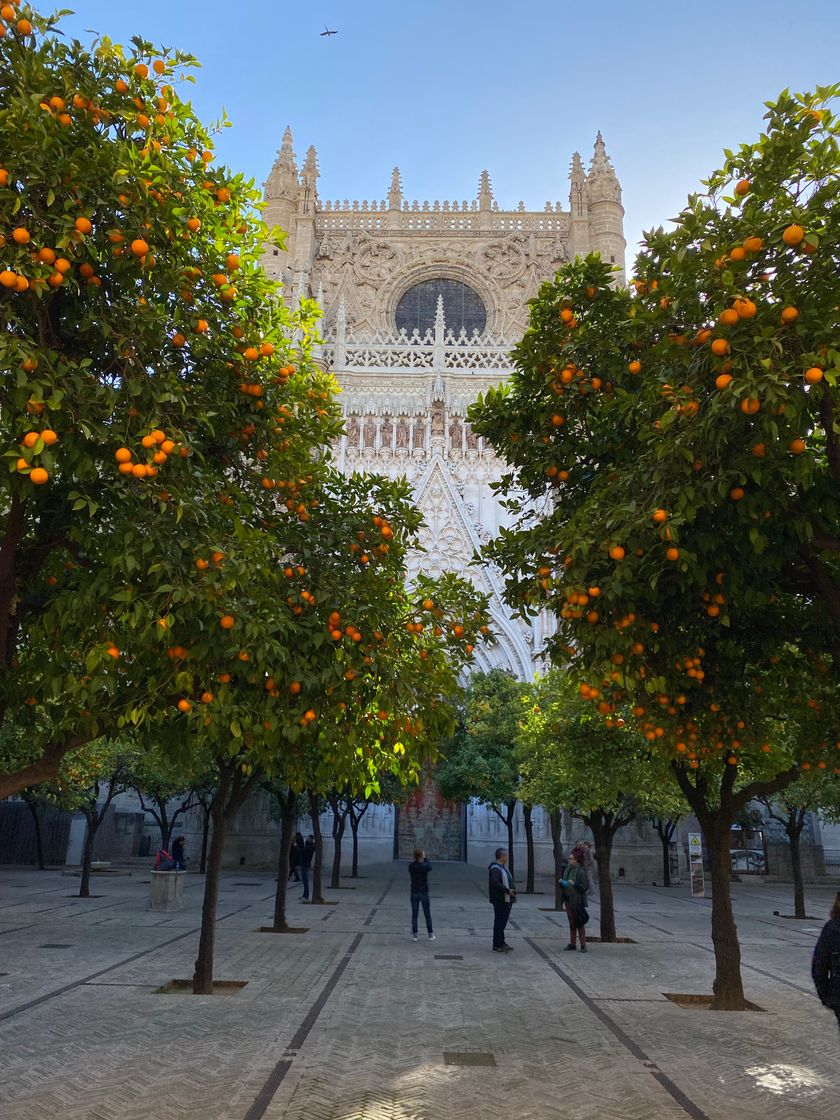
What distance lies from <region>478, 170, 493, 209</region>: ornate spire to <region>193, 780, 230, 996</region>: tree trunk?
122 feet

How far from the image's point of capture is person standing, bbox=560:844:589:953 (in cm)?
1284

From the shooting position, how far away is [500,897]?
1264 centimetres

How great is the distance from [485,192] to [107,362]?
40.2 m

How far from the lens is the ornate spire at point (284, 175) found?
127 feet

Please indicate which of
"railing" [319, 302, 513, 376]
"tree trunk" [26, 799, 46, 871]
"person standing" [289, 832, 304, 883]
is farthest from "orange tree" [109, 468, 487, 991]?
"railing" [319, 302, 513, 376]

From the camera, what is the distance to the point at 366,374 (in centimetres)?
3378

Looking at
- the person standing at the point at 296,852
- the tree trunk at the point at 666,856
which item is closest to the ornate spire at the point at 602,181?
the tree trunk at the point at 666,856

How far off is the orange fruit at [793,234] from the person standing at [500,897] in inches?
417

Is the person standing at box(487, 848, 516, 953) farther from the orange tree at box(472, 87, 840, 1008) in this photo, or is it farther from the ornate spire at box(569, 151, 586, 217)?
the ornate spire at box(569, 151, 586, 217)

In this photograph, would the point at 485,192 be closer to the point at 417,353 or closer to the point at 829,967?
the point at 417,353

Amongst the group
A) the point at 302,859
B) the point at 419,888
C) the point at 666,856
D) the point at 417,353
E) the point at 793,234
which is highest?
the point at 417,353

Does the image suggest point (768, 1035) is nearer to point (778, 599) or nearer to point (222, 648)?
point (778, 599)

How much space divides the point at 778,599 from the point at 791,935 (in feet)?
42.0

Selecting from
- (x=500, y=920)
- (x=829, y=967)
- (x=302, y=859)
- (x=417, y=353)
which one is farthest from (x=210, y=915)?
(x=417, y=353)
